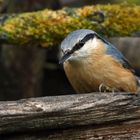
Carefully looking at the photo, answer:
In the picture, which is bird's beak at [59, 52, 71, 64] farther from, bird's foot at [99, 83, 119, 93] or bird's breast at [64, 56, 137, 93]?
bird's foot at [99, 83, 119, 93]

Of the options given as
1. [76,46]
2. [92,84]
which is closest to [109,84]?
[92,84]

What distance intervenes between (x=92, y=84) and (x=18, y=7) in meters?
2.10

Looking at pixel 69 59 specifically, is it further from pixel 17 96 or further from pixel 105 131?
pixel 17 96

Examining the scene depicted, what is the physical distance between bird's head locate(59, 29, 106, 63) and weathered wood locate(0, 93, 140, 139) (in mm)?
333

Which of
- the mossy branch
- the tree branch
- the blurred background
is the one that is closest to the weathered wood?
the tree branch

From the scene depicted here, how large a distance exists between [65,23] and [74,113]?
1.36 metres

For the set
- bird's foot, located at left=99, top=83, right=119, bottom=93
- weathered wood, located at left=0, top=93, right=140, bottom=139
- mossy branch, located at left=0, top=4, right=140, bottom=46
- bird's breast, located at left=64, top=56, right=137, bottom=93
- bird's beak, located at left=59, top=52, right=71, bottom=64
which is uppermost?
mossy branch, located at left=0, top=4, right=140, bottom=46

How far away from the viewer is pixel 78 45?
3.38m

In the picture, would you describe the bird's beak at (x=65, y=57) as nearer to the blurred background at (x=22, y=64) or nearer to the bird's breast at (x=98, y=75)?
the bird's breast at (x=98, y=75)

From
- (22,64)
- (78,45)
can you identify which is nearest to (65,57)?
(78,45)

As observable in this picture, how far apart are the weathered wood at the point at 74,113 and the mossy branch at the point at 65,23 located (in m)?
1.22

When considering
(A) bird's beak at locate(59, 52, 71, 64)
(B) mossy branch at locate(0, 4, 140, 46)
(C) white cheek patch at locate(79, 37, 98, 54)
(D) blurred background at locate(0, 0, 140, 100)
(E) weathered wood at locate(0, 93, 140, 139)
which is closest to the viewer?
(E) weathered wood at locate(0, 93, 140, 139)

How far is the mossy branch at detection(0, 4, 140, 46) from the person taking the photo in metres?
4.23

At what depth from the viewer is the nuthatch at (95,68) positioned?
3.48 meters
